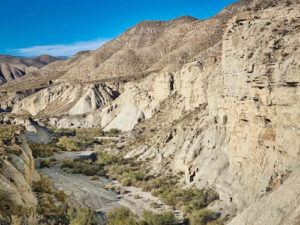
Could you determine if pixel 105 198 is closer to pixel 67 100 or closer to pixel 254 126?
pixel 254 126

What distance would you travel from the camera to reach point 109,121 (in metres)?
66.4

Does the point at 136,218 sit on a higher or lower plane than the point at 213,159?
lower

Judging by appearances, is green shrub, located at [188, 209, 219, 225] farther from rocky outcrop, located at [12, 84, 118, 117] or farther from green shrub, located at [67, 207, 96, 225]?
rocky outcrop, located at [12, 84, 118, 117]

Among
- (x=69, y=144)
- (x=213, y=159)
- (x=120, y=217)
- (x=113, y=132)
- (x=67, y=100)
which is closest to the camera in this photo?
(x=120, y=217)

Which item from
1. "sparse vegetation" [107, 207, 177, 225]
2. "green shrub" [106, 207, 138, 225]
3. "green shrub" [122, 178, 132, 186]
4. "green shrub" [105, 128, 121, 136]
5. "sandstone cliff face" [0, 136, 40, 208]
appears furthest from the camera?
"green shrub" [105, 128, 121, 136]

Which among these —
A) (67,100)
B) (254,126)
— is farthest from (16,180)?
(67,100)

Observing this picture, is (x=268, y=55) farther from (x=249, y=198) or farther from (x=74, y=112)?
(x=74, y=112)

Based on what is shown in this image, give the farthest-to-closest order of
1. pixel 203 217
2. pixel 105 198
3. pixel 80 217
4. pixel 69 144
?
pixel 69 144
pixel 105 198
pixel 203 217
pixel 80 217

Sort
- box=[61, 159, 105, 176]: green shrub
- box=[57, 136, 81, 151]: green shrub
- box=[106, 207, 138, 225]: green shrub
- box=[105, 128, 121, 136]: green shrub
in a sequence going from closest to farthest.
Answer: box=[106, 207, 138, 225]: green shrub
box=[61, 159, 105, 176]: green shrub
box=[57, 136, 81, 151]: green shrub
box=[105, 128, 121, 136]: green shrub

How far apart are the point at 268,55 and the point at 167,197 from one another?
12.2 metres

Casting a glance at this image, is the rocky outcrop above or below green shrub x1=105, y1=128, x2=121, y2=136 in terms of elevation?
above

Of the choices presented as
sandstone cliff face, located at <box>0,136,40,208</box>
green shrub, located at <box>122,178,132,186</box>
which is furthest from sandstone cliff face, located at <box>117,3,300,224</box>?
sandstone cliff face, located at <box>0,136,40,208</box>

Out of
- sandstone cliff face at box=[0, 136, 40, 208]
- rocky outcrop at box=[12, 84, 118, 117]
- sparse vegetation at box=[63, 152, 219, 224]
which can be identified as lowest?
sparse vegetation at box=[63, 152, 219, 224]

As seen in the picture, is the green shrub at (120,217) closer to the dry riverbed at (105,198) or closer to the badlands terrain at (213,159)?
the badlands terrain at (213,159)
